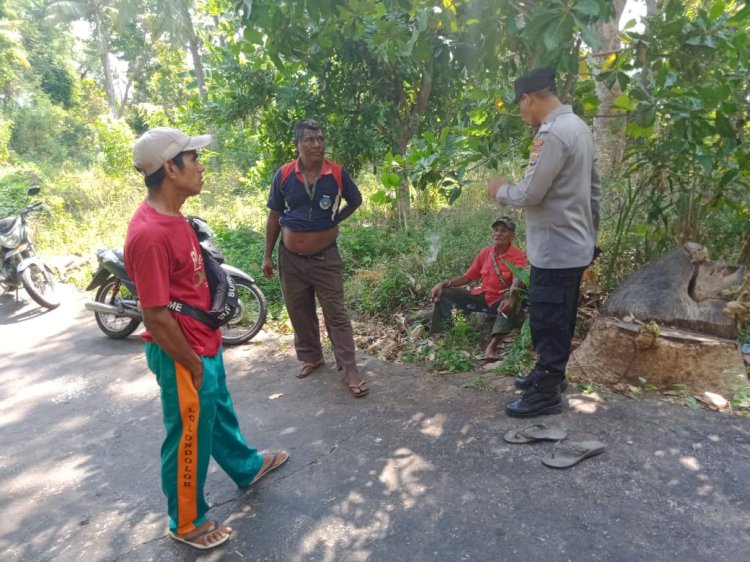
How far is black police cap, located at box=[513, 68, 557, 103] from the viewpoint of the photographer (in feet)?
9.21

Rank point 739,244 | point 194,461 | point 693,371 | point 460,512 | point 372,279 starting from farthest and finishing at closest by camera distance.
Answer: point 372,279
point 739,244
point 693,371
point 460,512
point 194,461

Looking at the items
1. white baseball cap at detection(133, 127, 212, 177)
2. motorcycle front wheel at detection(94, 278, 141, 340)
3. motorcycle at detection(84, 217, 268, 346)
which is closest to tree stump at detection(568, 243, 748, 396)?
white baseball cap at detection(133, 127, 212, 177)

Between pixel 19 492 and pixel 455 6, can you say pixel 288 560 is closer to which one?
pixel 19 492

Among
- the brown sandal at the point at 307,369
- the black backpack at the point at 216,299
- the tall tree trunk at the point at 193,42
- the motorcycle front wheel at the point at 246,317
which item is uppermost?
the tall tree trunk at the point at 193,42

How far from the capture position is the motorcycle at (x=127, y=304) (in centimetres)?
515

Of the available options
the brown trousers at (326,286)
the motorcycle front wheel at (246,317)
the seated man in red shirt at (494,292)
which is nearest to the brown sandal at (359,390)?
the brown trousers at (326,286)

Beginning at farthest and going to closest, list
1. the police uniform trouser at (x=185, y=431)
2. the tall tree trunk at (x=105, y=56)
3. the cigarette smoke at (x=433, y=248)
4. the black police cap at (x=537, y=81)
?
the tall tree trunk at (x=105, y=56) → the cigarette smoke at (x=433, y=248) → the black police cap at (x=537, y=81) → the police uniform trouser at (x=185, y=431)

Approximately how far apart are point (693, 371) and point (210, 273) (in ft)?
9.62

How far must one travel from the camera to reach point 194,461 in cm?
222

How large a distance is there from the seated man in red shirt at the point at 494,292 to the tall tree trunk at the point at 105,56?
2502cm

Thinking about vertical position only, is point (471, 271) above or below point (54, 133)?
below

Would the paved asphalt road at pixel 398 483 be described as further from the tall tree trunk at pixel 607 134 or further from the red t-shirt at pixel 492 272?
the tall tree trunk at pixel 607 134

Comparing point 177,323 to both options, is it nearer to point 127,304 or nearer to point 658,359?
point 658,359

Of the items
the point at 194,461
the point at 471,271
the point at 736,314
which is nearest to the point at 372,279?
the point at 471,271
